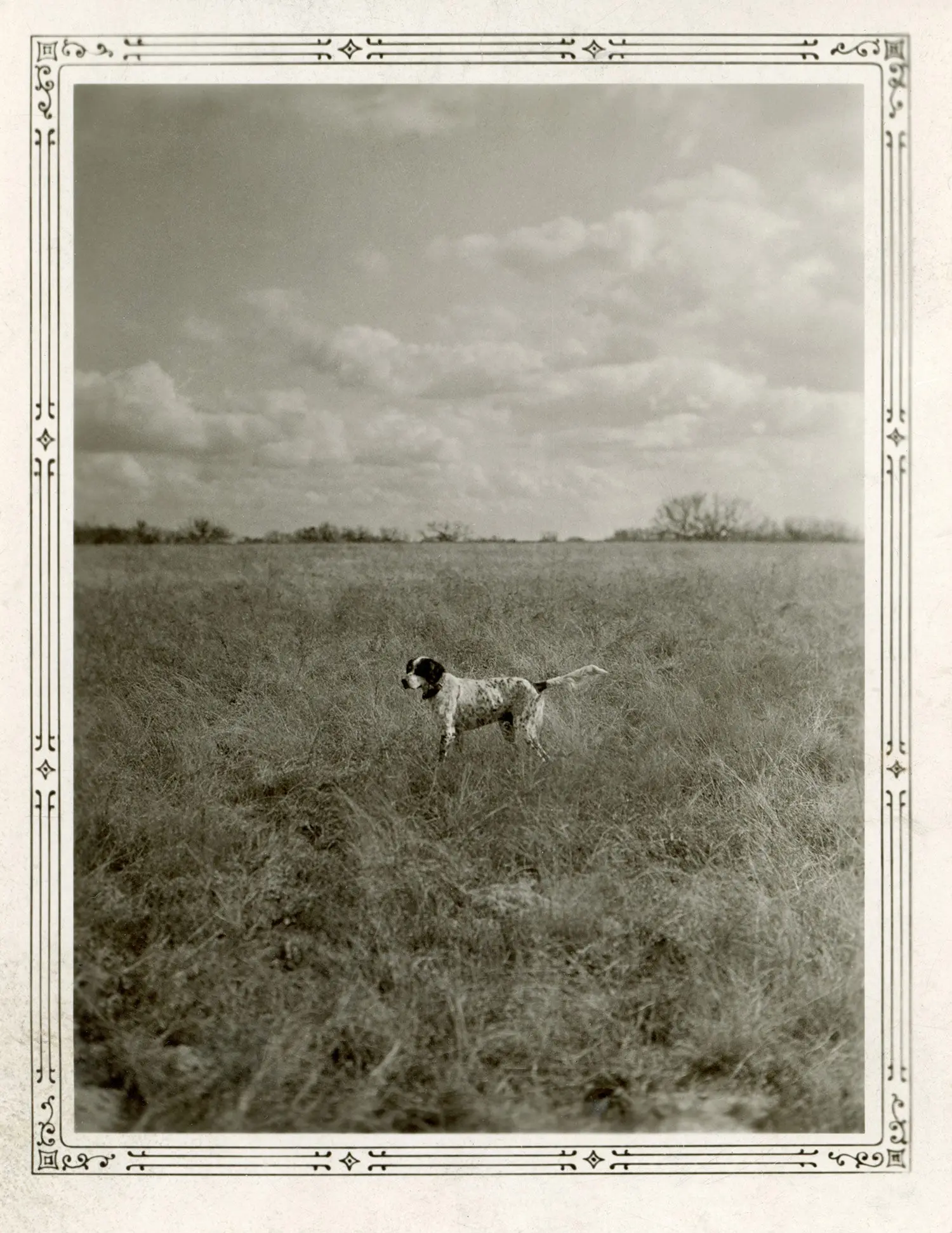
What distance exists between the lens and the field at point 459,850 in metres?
3.62

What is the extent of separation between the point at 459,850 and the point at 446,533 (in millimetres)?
1626

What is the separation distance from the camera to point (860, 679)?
4066mm

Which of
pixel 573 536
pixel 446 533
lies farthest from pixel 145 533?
pixel 573 536

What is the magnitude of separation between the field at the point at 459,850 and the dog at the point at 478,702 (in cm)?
9

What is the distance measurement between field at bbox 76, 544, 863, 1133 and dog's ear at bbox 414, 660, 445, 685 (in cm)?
18

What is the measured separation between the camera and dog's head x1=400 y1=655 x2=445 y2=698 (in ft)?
13.3

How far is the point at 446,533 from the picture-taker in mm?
4129
